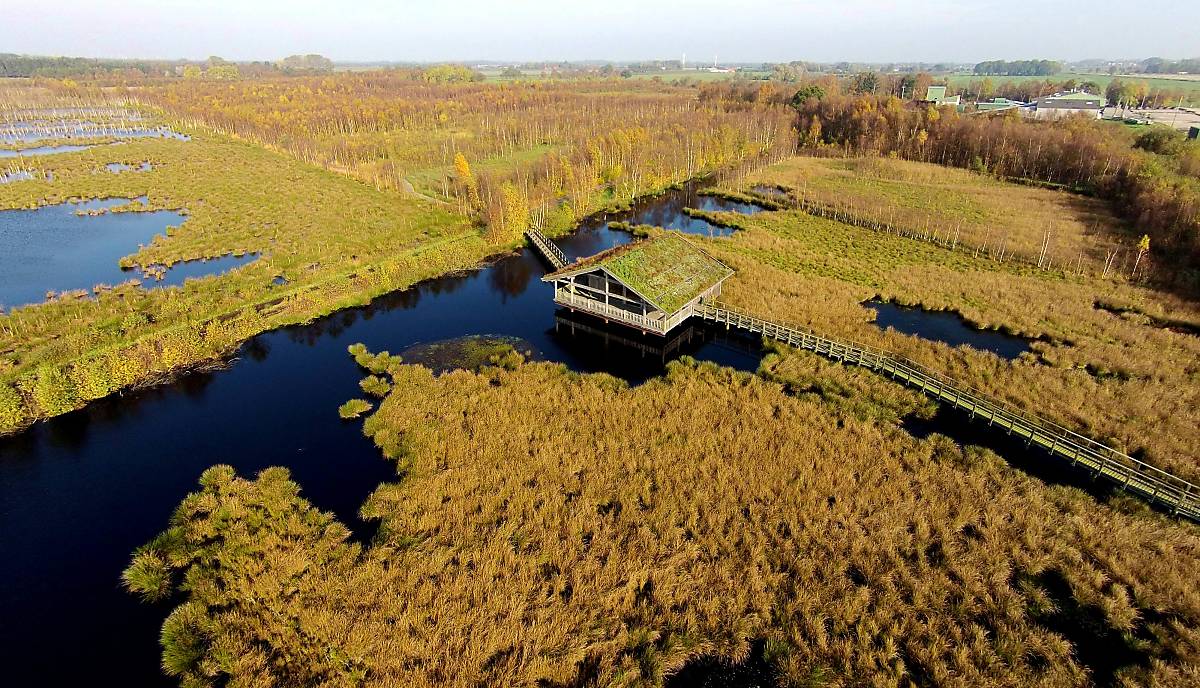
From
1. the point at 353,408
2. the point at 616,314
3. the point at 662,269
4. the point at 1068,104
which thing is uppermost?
the point at 1068,104

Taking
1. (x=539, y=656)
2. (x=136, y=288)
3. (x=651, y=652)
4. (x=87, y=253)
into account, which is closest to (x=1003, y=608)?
(x=651, y=652)

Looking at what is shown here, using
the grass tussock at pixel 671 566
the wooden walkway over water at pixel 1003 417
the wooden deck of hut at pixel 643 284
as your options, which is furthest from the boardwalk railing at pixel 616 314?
the grass tussock at pixel 671 566

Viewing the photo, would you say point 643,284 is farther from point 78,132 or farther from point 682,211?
point 78,132

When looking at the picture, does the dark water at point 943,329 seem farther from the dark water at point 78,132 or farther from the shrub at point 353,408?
the dark water at point 78,132

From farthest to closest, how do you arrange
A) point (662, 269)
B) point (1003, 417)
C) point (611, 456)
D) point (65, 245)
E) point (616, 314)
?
1. point (65, 245)
2. point (662, 269)
3. point (616, 314)
4. point (1003, 417)
5. point (611, 456)

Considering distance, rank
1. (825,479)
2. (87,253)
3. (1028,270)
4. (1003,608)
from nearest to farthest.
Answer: (1003,608)
(825,479)
(1028,270)
(87,253)

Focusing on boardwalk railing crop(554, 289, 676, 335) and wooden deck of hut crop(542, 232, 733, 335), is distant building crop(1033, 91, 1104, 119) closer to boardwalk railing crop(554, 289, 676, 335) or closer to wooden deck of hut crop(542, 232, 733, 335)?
wooden deck of hut crop(542, 232, 733, 335)

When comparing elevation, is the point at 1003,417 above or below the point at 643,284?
below

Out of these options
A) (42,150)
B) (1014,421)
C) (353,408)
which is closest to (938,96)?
(1014,421)

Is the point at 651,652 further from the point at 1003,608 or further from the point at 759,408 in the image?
the point at 759,408
